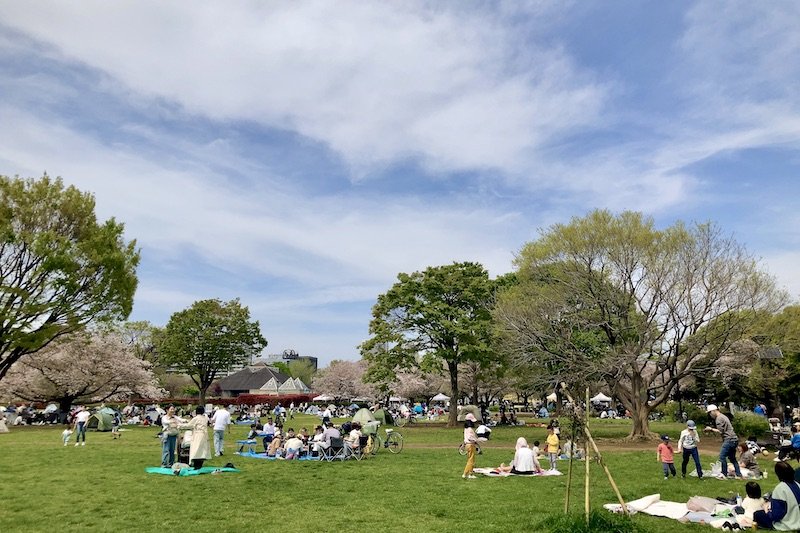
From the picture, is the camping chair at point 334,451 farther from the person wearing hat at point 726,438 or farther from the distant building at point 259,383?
the distant building at point 259,383

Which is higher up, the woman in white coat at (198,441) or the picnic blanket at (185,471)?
the woman in white coat at (198,441)

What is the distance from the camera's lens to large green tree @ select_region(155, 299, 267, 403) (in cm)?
6191

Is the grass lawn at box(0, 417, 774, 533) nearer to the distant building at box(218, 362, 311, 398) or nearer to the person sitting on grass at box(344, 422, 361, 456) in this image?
the person sitting on grass at box(344, 422, 361, 456)

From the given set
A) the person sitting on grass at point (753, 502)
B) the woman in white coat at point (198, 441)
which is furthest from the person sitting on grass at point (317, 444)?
the person sitting on grass at point (753, 502)

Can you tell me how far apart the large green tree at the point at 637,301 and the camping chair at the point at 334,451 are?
12173mm

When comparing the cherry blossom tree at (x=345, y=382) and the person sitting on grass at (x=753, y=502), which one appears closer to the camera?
the person sitting on grass at (x=753, y=502)

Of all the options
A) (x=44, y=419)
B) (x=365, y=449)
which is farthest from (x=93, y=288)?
(x=365, y=449)

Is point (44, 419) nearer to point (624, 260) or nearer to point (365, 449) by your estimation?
point (365, 449)

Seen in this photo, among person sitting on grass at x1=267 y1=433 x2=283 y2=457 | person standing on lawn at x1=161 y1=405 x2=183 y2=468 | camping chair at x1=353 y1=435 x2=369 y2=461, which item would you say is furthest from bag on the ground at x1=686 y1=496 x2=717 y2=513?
person sitting on grass at x1=267 y1=433 x2=283 y2=457

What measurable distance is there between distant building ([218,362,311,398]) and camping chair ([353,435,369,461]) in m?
78.0

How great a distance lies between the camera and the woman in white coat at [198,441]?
15922 mm

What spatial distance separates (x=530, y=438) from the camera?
96.8 ft

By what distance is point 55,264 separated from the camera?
31.0m

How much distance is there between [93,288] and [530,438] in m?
26.2
